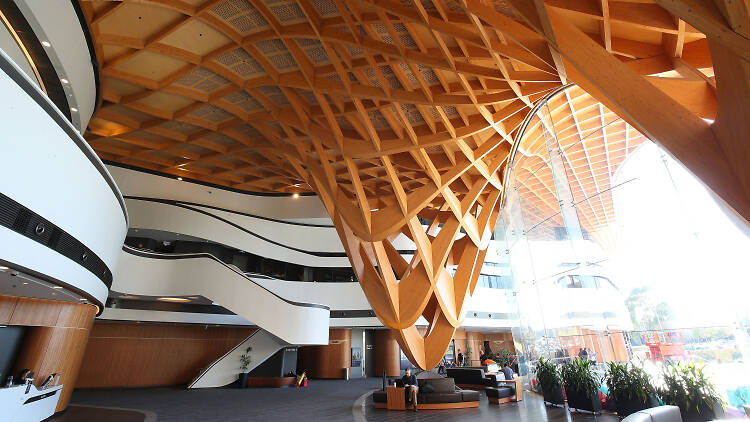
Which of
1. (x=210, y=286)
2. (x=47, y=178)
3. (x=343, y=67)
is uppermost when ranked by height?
(x=343, y=67)

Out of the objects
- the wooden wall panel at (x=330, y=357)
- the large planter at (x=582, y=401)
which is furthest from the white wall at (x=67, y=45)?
the wooden wall panel at (x=330, y=357)

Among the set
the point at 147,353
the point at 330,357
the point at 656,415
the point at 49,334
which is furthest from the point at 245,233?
the point at 656,415

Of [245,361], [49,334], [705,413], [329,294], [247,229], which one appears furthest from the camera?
[329,294]

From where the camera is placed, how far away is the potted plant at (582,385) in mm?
8930

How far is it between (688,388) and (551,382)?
4276mm

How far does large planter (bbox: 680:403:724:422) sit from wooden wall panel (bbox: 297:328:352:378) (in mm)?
19726

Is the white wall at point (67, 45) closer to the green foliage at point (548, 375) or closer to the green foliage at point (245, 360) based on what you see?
the green foliage at point (245, 360)

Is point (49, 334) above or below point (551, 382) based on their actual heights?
above

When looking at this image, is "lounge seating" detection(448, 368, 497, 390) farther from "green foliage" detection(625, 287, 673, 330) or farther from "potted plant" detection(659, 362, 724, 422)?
"potted plant" detection(659, 362, 724, 422)

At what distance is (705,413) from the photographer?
6.63 m

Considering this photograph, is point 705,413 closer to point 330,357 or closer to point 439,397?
point 439,397

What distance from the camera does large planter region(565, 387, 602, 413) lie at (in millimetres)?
8883

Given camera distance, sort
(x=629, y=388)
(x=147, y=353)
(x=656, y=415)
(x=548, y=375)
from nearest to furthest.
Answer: (x=656, y=415)
(x=629, y=388)
(x=548, y=375)
(x=147, y=353)

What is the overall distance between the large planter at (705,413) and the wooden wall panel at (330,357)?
19.7 m
